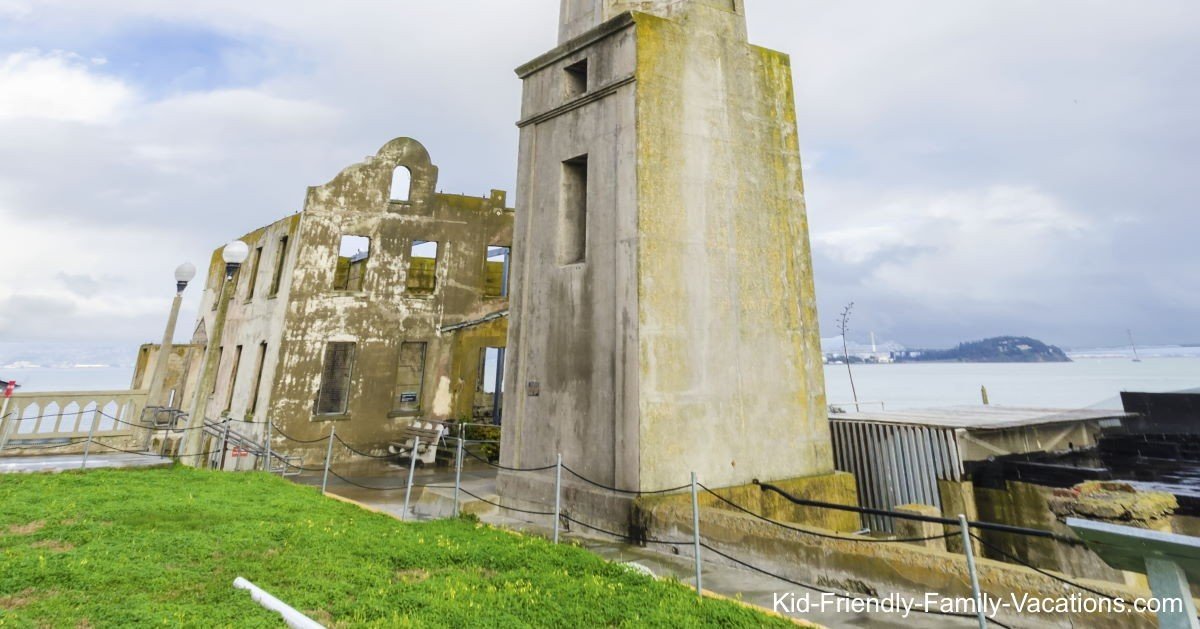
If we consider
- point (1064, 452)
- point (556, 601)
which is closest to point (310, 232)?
point (556, 601)

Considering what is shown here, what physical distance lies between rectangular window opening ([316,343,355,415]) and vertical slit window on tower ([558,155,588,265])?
11402mm

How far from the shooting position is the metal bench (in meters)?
17.6

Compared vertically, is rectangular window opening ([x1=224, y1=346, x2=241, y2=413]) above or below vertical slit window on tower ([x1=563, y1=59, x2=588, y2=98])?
below

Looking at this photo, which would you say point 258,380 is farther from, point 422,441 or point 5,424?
point 422,441

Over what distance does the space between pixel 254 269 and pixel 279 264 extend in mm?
2921

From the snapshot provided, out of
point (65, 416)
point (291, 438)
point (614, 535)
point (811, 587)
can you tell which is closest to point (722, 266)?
point (614, 535)

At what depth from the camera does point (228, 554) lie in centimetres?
665

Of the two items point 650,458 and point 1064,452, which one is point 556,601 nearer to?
point 650,458

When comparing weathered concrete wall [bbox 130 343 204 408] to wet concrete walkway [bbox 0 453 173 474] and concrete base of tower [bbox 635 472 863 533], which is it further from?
concrete base of tower [bbox 635 472 863 533]

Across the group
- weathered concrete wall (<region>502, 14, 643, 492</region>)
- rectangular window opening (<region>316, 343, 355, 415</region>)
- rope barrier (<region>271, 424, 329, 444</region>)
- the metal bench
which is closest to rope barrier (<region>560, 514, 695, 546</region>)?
weathered concrete wall (<region>502, 14, 643, 492</region>)

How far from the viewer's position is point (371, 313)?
61.1ft

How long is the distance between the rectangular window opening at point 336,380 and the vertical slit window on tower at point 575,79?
40.1 feet

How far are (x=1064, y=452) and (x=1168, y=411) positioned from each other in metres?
9.25

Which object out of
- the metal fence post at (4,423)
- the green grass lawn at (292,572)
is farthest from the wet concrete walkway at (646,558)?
the metal fence post at (4,423)
